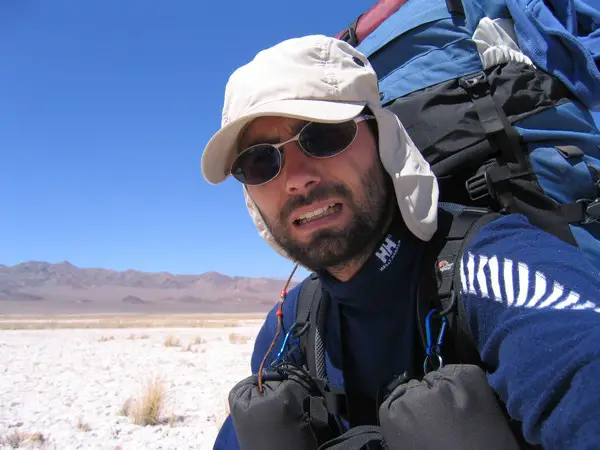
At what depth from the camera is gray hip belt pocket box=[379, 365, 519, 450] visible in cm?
103

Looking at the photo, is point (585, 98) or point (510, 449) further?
point (585, 98)

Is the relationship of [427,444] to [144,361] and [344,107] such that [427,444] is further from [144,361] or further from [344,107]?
[144,361]

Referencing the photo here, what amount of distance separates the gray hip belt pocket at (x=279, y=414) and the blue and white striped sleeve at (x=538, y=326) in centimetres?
64

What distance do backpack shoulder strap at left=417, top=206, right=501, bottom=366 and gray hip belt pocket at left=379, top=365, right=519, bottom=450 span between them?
0.61 ft

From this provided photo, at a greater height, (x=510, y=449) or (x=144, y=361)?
(x=510, y=449)

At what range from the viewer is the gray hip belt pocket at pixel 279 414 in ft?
4.83

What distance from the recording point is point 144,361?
972cm

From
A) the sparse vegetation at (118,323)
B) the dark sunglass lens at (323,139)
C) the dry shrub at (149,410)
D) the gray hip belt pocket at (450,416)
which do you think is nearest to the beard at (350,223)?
the dark sunglass lens at (323,139)

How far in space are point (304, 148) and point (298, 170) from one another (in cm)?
8

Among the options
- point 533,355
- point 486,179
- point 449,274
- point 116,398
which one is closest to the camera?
point 533,355

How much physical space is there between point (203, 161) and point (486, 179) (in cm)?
107

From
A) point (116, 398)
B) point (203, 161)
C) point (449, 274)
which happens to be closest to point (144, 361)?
point (116, 398)

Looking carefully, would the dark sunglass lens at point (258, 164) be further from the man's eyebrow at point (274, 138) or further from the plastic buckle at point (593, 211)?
the plastic buckle at point (593, 211)

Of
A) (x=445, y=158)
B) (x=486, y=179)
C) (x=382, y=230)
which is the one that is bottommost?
(x=382, y=230)
